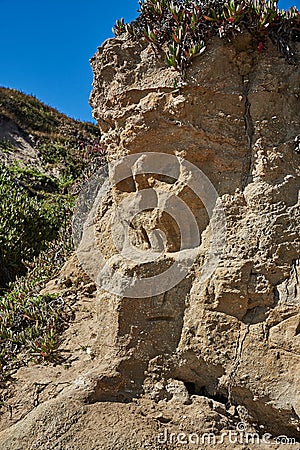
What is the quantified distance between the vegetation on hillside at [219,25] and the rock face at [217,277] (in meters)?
0.10

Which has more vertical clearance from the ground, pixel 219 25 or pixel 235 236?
pixel 219 25

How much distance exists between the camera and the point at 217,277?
3.78 meters

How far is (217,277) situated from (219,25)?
2.15 metres

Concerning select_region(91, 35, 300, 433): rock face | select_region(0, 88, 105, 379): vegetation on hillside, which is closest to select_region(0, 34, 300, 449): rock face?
select_region(91, 35, 300, 433): rock face

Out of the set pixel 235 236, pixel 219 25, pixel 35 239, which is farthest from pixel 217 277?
pixel 35 239

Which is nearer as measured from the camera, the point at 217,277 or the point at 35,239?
the point at 217,277

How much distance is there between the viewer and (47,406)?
356 cm

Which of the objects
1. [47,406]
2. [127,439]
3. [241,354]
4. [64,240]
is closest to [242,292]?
[241,354]

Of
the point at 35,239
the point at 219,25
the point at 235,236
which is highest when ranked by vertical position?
the point at 219,25

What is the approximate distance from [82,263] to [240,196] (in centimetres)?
224

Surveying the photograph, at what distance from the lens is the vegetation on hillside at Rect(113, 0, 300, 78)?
394 cm

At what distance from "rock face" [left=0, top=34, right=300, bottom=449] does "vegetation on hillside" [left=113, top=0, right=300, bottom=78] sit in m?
0.10

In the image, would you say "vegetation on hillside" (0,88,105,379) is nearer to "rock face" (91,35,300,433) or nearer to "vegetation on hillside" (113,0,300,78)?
"rock face" (91,35,300,433)

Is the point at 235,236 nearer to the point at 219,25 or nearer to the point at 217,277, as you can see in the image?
the point at 217,277
